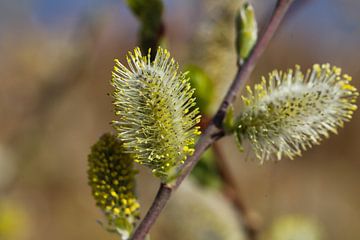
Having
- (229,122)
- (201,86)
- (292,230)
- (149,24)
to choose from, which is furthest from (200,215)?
(229,122)

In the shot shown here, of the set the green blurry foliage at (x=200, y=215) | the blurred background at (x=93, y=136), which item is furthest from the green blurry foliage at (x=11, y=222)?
the green blurry foliage at (x=200, y=215)

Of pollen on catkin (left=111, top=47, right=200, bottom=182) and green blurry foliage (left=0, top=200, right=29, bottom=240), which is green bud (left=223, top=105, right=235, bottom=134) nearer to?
pollen on catkin (left=111, top=47, right=200, bottom=182)

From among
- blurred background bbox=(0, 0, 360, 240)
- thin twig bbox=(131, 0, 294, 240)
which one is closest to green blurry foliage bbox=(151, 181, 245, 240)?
blurred background bbox=(0, 0, 360, 240)

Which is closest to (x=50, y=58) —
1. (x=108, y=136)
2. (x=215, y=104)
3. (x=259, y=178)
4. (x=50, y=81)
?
(x=50, y=81)

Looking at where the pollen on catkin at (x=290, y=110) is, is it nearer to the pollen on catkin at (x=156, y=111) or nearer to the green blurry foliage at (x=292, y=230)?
the pollen on catkin at (x=156, y=111)

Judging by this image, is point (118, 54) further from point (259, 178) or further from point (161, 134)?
point (161, 134)

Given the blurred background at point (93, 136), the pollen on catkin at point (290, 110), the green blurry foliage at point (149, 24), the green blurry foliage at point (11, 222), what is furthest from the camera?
the green blurry foliage at point (11, 222)

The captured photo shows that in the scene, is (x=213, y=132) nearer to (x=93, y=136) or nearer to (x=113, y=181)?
(x=113, y=181)
